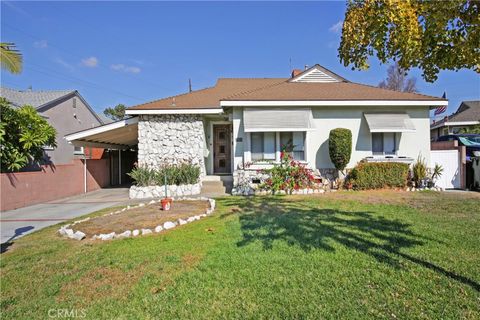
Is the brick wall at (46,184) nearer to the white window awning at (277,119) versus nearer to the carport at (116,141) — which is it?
the carport at (116,141)

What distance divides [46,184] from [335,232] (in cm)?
1350

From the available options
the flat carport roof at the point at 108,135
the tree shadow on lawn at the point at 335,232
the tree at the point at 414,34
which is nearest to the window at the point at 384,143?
the tree shadow on lawn at the point at 335,232

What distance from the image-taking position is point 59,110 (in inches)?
877

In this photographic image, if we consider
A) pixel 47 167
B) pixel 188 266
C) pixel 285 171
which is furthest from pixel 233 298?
pixel 47 167

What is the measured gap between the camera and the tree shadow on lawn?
5096mm

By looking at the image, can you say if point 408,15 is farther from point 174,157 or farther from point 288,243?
point 174,157

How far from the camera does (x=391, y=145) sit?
14031mm

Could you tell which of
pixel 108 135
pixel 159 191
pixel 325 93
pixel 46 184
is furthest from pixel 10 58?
pixel 325 93

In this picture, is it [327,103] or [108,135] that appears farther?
[108,135]

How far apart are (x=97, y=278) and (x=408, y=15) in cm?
624

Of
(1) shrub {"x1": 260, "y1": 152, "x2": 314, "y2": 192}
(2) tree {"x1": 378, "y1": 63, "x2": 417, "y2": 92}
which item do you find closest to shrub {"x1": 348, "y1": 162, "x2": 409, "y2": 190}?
(1) shrub {"x1": 260, "y1": 152, "x2": 314, "y2": 192}

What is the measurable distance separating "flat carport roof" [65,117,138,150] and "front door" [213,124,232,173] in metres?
4.84

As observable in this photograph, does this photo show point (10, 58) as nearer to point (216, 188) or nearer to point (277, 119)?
point (216, 188)

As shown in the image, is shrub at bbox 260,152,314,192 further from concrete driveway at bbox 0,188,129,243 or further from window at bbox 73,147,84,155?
window at bbox 73,147,84,155
